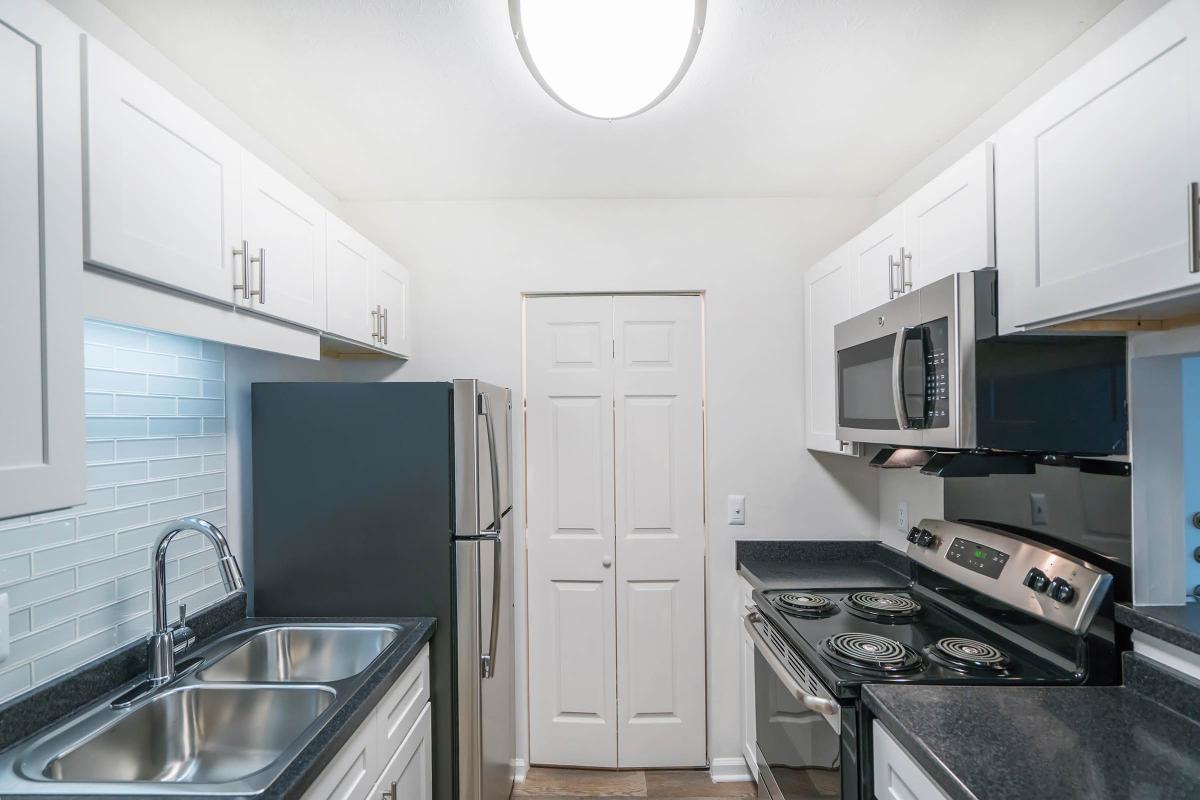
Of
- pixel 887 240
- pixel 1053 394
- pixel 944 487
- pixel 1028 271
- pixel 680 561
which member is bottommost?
Answer: pixel 680 561

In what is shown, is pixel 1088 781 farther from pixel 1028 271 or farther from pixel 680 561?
pixel 680 561

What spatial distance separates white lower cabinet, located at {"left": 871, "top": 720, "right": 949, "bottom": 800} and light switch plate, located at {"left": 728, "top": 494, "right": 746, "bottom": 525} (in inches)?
51.8

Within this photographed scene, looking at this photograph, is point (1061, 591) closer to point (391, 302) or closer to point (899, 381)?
point (899, 381)

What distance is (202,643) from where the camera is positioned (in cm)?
179

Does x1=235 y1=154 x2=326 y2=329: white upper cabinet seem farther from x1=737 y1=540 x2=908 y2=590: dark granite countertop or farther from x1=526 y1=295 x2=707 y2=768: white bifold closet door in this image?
x1=737 y1=540 x2=908 y2=590: dark granite countertop

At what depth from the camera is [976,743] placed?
117 cm

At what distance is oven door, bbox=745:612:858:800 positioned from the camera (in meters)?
1.55

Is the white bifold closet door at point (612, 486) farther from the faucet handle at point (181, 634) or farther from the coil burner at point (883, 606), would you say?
the faucet handle at point (181, 634)

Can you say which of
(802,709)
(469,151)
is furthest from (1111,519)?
(469,151)

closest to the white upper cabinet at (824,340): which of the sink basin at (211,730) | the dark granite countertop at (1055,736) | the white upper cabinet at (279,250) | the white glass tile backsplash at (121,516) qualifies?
the dark granite countertop at (1055,736)

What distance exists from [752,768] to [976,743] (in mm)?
1561

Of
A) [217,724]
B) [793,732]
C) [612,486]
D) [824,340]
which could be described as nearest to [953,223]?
[824,340]

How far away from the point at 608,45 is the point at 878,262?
116 centimetres

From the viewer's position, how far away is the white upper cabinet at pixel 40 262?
33.8 inches
